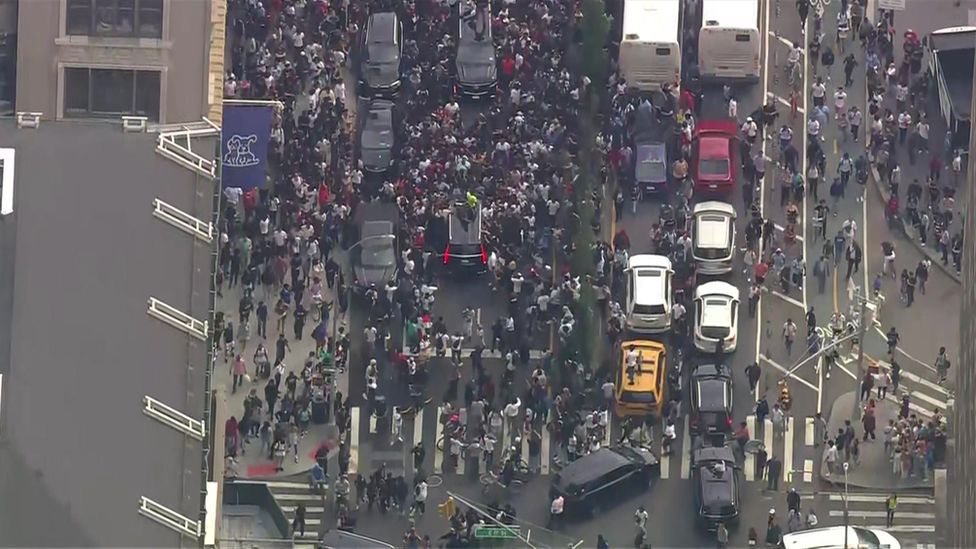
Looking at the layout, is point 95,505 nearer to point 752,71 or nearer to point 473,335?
point 473,335

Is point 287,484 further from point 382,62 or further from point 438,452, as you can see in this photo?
point 382,62

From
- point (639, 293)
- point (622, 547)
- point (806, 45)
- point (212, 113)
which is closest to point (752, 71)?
point (806, 45)

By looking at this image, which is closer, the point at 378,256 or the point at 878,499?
the point at 878,499

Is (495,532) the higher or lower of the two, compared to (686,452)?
lower

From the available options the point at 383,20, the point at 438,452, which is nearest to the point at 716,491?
the point at 438,452

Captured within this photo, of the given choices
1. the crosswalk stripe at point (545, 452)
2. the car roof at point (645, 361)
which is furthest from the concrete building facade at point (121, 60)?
the car roof at point (645, 361)

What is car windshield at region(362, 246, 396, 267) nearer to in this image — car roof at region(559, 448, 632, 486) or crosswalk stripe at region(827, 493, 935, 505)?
car roof at region(559, 448, 632, 486)
